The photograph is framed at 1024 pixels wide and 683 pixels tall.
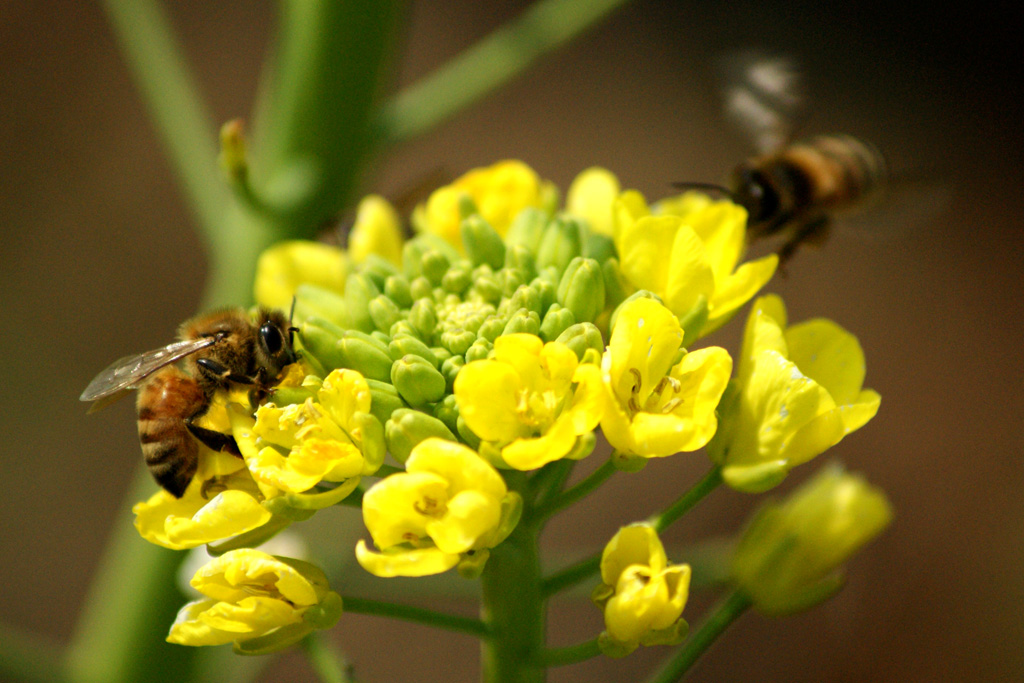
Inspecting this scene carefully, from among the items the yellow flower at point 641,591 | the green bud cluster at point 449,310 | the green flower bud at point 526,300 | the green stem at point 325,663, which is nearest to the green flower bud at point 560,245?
the green bud cluster at point 449,310

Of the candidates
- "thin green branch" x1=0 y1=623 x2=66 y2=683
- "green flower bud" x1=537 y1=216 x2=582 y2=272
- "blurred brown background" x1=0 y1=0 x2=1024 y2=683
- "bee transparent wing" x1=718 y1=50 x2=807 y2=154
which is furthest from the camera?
"blurred brown background" x1=0 y1=0 x2=1024 y2=683

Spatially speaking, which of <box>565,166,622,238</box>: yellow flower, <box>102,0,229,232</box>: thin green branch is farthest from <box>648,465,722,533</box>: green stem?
<box>102,0,229,232</box>: thin green branch

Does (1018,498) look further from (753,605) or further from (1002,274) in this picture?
(753,605)

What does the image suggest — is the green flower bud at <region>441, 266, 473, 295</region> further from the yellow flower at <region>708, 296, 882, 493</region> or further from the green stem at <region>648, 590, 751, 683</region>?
the green stem at <region>648, 590, 751, 683</region>

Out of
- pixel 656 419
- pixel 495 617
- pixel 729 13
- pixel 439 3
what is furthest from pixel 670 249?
pixel 439 3

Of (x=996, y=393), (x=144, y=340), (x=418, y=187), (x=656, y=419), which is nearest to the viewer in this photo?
(x=656, y=419)

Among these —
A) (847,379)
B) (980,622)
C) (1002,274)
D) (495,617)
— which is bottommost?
(980,622)

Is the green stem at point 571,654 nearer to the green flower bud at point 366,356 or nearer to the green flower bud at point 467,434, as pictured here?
the green flower bud at point 467,434
